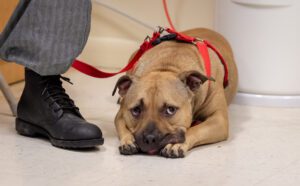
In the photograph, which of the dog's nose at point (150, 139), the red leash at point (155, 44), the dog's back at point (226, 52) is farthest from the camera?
the dog's back at point (226, 52)

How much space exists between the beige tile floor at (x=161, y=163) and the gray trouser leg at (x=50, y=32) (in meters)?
→ 0.29

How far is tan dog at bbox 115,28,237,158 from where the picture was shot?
1897mm

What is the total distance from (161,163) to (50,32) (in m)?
0.55

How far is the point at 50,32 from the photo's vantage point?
1885 millimetres

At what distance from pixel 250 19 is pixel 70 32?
1028mm

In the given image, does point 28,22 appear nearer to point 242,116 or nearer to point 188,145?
point 188,145

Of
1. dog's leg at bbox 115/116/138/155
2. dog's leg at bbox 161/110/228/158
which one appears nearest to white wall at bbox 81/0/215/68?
dog's leg at bbox 161/110/228/158

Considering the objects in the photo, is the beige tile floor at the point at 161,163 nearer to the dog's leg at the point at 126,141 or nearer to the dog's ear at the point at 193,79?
the dog's leg at the point at 126,141

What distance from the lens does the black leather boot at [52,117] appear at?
1925 mm

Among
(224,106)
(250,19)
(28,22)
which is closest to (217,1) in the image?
(250,19)

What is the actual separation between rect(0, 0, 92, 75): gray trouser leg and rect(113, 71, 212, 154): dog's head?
0.79 ft

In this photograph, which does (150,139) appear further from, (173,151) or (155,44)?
(155,44)

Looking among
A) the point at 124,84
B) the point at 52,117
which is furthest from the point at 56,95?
the point at 124,84

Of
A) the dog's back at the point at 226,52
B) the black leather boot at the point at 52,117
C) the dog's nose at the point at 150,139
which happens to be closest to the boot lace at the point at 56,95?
the black leather boot at the point at 52,117
